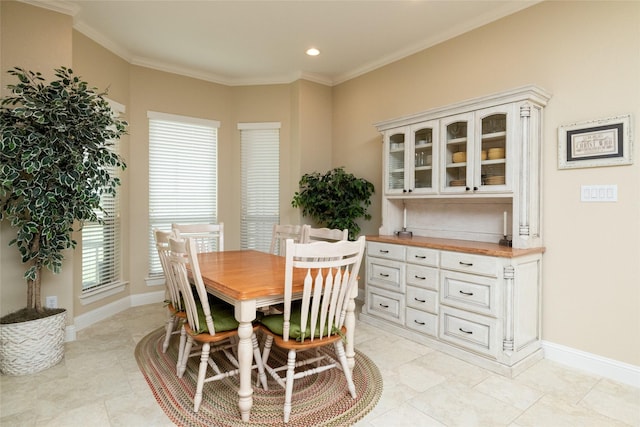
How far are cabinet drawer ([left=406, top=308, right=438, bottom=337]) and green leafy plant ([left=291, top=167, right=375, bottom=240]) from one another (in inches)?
52.7

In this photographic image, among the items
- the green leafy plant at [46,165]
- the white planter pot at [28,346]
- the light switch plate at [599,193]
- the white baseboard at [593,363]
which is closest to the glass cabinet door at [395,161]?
the light switch plate at [599,193]

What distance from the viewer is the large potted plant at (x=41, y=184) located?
2395 millimetres

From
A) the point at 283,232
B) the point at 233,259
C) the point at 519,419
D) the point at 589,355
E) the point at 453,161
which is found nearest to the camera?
the point at 519,419

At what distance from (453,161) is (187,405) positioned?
2.73m

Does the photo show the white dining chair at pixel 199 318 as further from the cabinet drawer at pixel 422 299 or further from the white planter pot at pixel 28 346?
the cabinet drawer at pixel 422 299

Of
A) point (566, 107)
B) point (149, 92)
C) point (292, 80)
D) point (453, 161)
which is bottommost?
point (453, 161)

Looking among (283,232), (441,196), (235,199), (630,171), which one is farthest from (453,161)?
(235,199)

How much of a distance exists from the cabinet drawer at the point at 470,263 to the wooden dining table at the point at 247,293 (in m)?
1.04

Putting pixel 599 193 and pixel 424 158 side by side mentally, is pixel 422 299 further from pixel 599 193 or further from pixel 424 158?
pixel 599 193

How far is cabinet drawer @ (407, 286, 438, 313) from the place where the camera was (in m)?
2.93

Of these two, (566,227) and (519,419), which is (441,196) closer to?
(566,227)

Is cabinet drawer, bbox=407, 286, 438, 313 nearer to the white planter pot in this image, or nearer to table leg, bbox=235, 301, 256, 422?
table leg, bbox=235, 301, 256, 422

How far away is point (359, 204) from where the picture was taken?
165 inches

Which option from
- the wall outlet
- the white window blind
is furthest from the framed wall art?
the wall outlet
